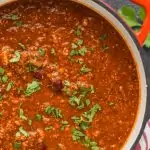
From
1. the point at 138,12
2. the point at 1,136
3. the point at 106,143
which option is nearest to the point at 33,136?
the point at 1,136

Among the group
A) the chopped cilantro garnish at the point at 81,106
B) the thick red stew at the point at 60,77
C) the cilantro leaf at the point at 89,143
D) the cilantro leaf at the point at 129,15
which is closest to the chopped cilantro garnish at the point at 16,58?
the thick red stew at the point at 60,77

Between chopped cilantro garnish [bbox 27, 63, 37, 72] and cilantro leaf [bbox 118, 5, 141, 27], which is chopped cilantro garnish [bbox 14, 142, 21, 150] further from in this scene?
cilantro leaf [bbox 118, 5, 141, 27]

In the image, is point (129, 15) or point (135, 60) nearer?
point (135, 60)

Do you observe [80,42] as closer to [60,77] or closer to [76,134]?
[60,77]

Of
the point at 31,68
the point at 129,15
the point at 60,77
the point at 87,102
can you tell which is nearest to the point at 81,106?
the point at 87,102

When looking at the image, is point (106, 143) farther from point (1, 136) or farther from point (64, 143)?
point (1, 136)

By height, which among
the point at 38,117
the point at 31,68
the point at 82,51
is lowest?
the point at 38,117
